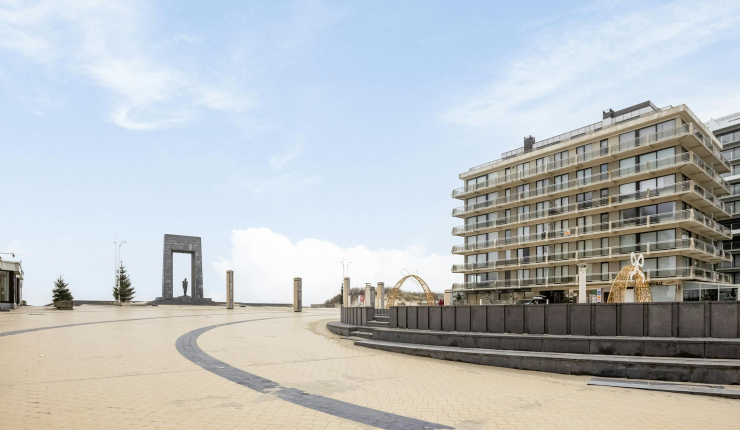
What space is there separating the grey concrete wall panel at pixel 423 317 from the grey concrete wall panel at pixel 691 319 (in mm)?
7289

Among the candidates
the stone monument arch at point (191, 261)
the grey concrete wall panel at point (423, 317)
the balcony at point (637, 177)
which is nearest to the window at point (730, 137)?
the balcony at point (637, 177)

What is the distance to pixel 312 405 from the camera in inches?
310

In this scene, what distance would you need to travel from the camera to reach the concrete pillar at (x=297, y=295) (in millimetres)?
45188

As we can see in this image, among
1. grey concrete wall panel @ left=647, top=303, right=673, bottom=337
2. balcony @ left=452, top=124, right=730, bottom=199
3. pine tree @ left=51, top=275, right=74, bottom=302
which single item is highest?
balcony @ left=452, top=124, right=730, bottom=199

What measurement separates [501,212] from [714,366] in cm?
4404

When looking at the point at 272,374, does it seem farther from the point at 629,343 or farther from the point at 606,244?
the point at 606,244

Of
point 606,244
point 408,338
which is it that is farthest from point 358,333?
point 606,244

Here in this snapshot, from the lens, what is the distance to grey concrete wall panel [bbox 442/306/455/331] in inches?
609

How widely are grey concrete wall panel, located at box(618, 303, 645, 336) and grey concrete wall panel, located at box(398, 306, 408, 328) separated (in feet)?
23.4

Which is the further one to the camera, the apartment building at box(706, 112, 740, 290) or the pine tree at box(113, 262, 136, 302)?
the pine tree at box(113, 262, 136, 302)

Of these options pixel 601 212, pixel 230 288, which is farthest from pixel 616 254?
pixel 230 288

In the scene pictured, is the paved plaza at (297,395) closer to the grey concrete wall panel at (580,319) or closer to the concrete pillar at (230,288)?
the grey concrete wall panel at (580,319)

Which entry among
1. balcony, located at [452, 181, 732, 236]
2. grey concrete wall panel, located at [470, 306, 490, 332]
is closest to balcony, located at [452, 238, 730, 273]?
balcony, located at [452, 181, 732, 236]

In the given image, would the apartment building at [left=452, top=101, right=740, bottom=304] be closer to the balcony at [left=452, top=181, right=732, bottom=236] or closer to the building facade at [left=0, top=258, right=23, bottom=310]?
the balcony at [left=452, top=181, right=732, bottom=236]
